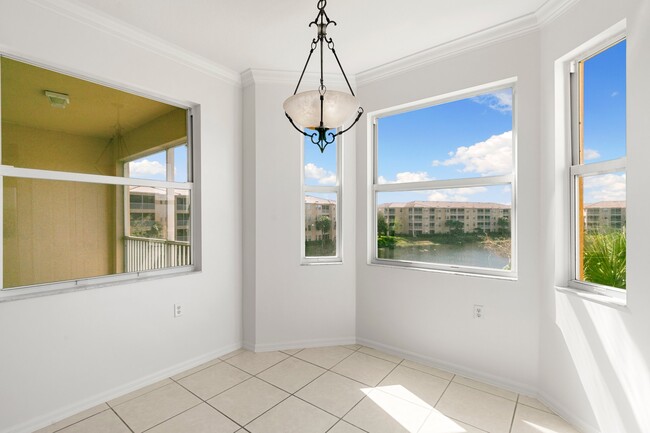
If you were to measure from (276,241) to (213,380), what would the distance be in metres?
1.32

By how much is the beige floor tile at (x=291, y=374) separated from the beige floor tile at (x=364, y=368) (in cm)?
21

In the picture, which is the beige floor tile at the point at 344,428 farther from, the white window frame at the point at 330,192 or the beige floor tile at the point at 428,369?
the white window frame at the point at 330,192

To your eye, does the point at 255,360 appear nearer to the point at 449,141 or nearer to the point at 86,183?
the point at 86,183

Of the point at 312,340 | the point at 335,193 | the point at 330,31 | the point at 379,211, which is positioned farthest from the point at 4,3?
the point at 312,340

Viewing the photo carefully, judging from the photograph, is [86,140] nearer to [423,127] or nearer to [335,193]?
[335,193]

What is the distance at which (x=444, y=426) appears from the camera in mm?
1974

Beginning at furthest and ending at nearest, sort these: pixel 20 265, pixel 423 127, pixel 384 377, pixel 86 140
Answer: pixel 423 127
pixel 384 377
pixel 86 140
pixel 20 265

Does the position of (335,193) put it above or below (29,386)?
above

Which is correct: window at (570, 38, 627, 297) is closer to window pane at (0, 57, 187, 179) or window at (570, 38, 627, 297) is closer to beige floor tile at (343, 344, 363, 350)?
beige floor tile at (343, 344, 363, 350)

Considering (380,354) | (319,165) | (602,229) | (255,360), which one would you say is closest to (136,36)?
(319,165)

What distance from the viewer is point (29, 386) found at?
1920 millimetres

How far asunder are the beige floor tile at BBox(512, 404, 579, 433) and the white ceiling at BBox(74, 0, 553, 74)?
283cm

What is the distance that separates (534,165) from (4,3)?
3663 millimetres

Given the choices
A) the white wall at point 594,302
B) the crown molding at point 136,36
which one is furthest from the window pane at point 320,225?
the white wall at point 594,302
